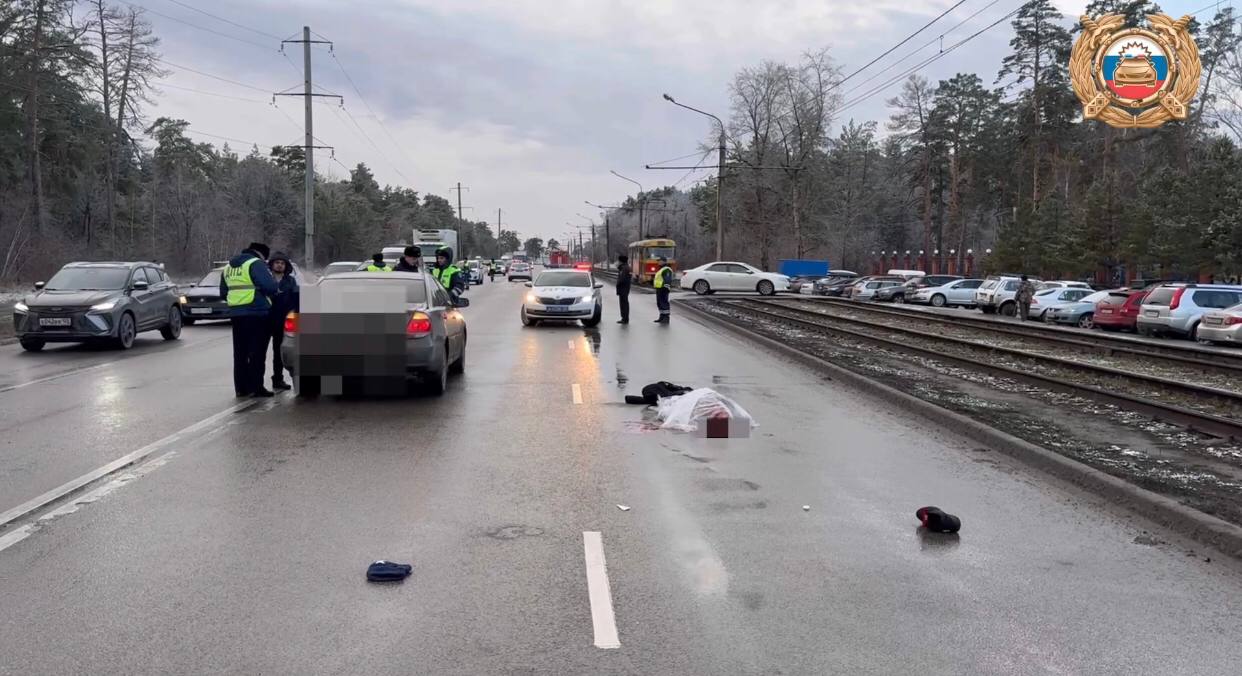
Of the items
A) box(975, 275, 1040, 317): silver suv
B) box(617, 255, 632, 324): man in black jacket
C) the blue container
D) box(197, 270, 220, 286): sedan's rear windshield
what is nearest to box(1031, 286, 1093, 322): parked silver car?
box(975, 275, 1040, 317): silver suv

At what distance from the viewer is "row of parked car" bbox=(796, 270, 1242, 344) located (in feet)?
83.1

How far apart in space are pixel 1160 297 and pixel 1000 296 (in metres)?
13.1

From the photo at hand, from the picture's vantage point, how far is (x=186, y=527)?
605 centimetres

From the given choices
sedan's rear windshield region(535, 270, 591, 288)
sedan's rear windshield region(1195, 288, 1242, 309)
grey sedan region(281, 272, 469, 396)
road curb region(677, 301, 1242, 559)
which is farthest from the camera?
sedan's rear windshield region(1195, 288, 1242, 309)

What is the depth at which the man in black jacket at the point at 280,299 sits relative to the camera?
11.9m

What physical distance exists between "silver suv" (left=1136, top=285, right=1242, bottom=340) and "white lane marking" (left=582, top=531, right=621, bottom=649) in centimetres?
2557

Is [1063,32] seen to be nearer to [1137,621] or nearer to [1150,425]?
[1150,425]

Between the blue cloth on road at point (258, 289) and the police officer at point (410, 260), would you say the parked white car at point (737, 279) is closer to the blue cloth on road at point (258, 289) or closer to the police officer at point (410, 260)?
the police officer at point (410, 260)

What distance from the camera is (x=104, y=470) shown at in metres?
7.62

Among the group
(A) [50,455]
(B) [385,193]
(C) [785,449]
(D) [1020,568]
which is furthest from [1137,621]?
(B) [385,193]

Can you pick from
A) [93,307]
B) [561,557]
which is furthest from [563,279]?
[561,557]

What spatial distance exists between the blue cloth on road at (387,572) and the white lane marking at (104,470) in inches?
106

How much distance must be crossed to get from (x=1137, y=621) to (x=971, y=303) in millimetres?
46878

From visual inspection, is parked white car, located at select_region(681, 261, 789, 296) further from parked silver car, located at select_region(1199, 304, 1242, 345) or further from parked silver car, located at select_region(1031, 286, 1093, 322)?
parked silver car, located at select_region(1199, 304, 1242, 345)
